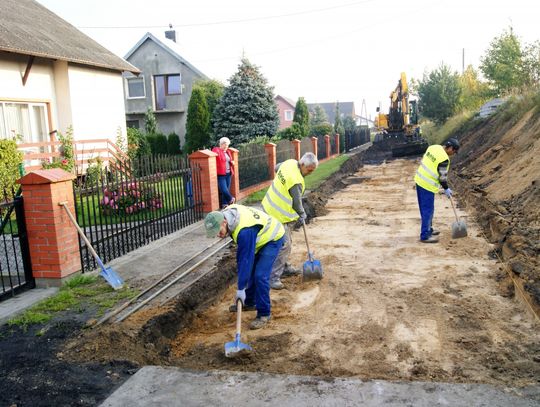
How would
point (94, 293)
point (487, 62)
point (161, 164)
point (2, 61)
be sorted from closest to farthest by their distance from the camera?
point (94, 293), point (161, 164), point (2, 61), point (487, 62)

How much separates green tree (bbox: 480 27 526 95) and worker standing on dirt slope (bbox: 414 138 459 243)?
68.1 feet

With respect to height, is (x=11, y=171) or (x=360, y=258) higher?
(x=11, y=171)

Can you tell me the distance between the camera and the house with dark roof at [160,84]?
31656 mm

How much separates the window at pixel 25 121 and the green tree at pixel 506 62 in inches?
887

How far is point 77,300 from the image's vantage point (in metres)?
5.62

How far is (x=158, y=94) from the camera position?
3234 cm

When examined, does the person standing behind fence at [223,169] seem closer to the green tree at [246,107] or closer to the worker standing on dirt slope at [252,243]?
the worker standing on dirt slope at [252,243]

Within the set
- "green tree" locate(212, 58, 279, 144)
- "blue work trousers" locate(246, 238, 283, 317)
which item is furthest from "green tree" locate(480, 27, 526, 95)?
"blue work trousers" locate(246, 238, 283, 317)

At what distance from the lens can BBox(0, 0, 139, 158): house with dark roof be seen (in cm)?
1416

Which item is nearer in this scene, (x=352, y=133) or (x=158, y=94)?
(x=158, y=94)

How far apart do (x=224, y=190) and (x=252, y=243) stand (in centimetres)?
706

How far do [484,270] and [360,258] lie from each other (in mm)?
1749

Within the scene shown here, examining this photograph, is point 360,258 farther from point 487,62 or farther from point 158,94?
point 158,94

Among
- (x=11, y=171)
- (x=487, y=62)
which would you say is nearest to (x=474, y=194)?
(x=11, y=171)
